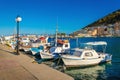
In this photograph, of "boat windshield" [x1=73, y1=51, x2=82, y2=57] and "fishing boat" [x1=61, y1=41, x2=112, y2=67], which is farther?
"boat windshield" [x1=73, y1=51, x2=82, y2=57]

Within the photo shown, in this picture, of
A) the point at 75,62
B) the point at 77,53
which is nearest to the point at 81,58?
the point at 75,62

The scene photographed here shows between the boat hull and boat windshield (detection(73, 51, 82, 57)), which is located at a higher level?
boat windshield (detection(73, 51, 82, 57))

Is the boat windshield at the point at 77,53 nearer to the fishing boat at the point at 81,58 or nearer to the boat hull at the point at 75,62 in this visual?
the fishing boat at the point at 81,58

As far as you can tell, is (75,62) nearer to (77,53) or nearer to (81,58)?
(81,58)

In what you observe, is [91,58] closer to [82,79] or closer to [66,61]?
[66,61]

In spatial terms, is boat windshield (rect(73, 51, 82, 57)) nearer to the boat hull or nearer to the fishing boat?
the fishing boat

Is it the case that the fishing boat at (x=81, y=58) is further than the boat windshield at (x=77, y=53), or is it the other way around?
the boat windshield at (x=77, y=53)

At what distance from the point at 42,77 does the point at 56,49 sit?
27408 millimetres

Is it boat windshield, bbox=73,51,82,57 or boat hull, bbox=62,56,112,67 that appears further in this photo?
boat windshield, bbox=73,51,82,57

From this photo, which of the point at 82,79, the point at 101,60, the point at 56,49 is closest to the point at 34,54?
the point at 56,49

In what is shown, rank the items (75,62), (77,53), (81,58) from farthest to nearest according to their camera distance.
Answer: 1. (77,53)
2. (81,58)
3. (75,62)

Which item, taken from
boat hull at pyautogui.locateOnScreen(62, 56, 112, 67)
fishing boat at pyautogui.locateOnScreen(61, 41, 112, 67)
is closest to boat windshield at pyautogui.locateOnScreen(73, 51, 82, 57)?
fishing boat at pyautogui.locateOnScreen(61, 41, 112, 67)

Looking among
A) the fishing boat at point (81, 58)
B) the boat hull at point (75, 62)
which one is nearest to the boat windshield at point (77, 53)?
the fishing boat at point (81, 58)

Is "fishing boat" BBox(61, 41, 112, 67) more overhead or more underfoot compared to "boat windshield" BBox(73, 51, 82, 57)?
more underfoot
